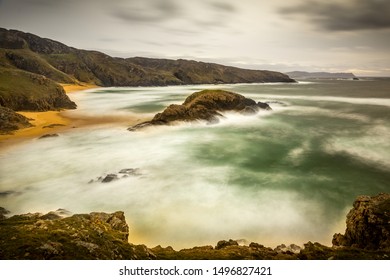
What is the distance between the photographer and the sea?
6266 millimetres

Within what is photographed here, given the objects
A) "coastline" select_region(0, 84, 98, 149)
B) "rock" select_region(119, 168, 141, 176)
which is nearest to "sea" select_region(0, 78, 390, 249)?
"rock" select_region(119, 168, 141, 176)

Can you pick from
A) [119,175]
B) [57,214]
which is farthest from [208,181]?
[57,214]

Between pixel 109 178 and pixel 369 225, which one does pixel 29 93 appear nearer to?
pixel 109 178

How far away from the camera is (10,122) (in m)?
14.9

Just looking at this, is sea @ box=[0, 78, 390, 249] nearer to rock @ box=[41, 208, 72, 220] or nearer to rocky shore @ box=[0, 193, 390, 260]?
rock @ box=[41, 208, 72, 220]

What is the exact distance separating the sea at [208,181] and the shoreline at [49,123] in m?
1.23

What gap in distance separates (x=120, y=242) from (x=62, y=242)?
2.64 feet

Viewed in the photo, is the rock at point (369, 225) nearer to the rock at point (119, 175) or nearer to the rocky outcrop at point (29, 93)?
the rock at point (119, 175)

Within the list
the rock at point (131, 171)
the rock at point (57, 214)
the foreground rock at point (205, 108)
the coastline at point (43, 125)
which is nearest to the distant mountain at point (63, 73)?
the coastline at point (43, 125)

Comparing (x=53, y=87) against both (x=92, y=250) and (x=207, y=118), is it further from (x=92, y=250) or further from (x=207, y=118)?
(x=92, y=250)

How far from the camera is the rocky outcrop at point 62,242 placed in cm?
341

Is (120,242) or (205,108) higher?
(205,108)

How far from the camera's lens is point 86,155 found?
33.4ft

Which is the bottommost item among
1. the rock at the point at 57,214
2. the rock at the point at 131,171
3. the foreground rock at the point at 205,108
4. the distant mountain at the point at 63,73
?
the rock at the point at 57,214
